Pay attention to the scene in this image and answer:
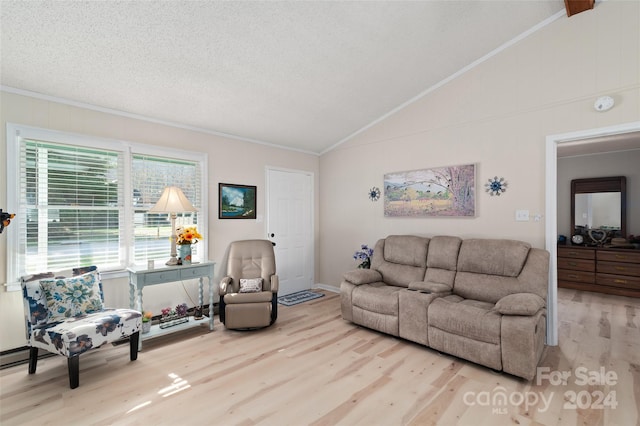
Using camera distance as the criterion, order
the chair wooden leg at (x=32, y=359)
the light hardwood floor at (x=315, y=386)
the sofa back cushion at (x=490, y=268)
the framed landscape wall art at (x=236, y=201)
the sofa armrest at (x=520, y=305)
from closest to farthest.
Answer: the light hardwood floor at (x=315, y=386) < the sofa armrest at (x=520, y=305) < the chair wooden leg at (x=32, y=359) < the sofa back cushion at (x=490, y=268) < the framed landscape wall art at (x=236, y=201)

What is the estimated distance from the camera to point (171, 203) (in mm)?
3332

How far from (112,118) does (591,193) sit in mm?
7495

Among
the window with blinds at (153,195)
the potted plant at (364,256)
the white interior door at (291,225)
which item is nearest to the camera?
the window with blinds at (153,195)

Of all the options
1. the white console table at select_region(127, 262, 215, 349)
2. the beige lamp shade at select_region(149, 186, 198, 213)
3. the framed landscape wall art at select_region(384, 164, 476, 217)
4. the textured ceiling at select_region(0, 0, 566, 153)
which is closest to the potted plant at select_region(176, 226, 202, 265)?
the white console table at select_region(127, 262, 215, 349)

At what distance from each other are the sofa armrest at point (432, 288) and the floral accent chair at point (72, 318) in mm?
2747

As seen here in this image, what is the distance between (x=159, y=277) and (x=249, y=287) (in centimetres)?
103

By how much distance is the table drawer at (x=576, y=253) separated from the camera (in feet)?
16.9

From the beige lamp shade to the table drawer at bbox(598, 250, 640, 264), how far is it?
6335mm

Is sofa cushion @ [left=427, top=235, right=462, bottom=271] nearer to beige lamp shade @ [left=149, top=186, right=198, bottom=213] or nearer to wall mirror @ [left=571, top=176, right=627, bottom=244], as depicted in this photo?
beige lamp shade @ [left=149, top=186, right=198, bottom=213]

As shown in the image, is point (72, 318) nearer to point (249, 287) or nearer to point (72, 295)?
point (72, 295)

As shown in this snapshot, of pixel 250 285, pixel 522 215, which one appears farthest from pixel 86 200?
pixel 522 215

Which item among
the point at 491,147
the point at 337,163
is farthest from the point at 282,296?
the point at 491,147

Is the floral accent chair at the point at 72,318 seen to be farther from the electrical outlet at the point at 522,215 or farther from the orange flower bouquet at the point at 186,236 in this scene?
the electrical outlet at the point at 522,215

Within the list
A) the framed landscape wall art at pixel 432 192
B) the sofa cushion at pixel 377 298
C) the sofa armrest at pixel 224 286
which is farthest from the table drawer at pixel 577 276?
the sofa armrest at pixel 224 286
